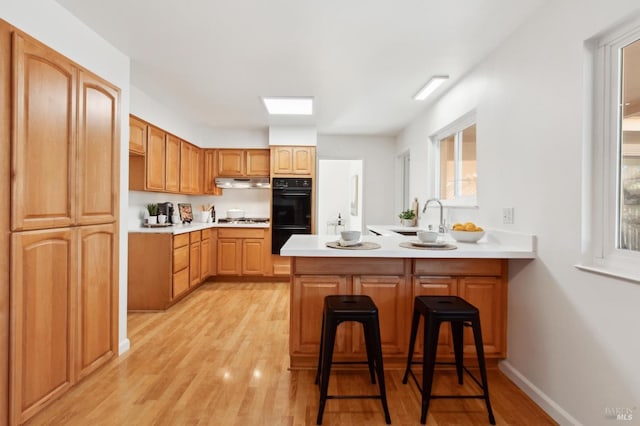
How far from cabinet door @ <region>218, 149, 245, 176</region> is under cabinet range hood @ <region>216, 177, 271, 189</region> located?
10cm

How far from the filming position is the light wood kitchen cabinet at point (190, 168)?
4.74 m

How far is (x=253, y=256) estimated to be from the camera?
204 inches

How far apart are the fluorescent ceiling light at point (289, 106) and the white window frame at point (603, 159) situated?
2705 millimetres

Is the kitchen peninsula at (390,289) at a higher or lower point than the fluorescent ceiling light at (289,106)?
lower

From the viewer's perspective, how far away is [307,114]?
455 centimetres

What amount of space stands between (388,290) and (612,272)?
4.00 feet

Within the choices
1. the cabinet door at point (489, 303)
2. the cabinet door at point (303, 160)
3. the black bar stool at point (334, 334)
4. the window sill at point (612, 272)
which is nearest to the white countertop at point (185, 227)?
the cabinet door at point (303, 160)

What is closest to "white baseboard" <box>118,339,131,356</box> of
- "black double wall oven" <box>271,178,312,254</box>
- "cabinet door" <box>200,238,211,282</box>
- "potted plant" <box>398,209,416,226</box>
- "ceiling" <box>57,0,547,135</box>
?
"cabinet door" <box>200,238,211,282</box>

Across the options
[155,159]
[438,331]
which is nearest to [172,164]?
[155,159]

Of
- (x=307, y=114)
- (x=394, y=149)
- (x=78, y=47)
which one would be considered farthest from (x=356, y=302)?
(x=394, y=149)

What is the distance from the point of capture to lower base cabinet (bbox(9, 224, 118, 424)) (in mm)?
1750

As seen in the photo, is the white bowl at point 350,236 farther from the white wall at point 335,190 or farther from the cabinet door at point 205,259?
the white wall at point 335,190

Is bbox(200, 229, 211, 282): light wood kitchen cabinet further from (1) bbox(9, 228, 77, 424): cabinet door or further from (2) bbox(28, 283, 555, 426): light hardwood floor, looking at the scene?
(1) bbox(9, 228, 77, 424): cabinet door

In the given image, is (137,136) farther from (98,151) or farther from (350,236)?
(350,236)
